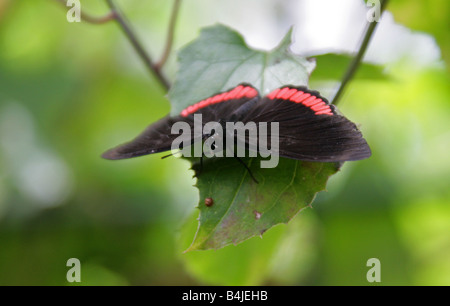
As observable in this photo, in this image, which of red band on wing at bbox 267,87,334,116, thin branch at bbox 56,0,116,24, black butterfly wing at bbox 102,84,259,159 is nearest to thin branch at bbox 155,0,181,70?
thin branch at bbox 56,0,116,24

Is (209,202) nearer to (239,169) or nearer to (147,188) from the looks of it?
(239,169)

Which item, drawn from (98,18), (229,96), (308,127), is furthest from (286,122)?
(98,18)

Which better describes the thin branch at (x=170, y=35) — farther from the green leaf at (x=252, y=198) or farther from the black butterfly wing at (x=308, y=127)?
the green leaf at (x=252, y=198)

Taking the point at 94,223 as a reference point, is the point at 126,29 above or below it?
above

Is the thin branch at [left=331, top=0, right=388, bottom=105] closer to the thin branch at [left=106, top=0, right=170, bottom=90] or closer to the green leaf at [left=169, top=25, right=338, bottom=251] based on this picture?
the green leaf at [left=169, top=25, right=338, bottom=251]
